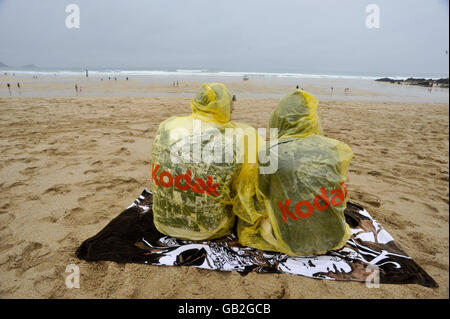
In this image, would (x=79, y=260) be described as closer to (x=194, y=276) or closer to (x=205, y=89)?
(x=194, y=276)

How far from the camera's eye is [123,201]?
2.96m

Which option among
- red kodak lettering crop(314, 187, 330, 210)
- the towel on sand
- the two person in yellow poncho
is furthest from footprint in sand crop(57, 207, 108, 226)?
red kodak lettering crop(314, 187, 330, 210)

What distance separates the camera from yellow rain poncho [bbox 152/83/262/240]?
1973 millimetres

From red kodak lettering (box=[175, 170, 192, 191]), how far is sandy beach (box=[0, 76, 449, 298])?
0.61 meters

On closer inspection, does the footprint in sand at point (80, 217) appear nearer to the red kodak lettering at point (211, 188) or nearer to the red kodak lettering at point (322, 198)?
the red kodak lettering at point (211, 188)

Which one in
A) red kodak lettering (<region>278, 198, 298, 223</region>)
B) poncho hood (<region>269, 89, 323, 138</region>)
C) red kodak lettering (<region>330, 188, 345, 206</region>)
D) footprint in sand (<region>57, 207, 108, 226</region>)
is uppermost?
poncho hood (<region>269, 89, 323, 138</region>)

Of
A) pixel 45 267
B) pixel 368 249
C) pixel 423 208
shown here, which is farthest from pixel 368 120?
pixel 45 267

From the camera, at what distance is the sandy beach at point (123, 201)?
1774 millimetres

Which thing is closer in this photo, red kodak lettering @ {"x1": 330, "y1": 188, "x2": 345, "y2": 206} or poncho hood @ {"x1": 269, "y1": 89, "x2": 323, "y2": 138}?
red kodak lettering @ {"x1": 330, "y1": 188, "x2": 345, "y2": 206}

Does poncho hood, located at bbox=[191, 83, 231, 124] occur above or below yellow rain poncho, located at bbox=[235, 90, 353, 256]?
above

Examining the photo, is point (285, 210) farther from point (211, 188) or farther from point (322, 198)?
point (211, 188)

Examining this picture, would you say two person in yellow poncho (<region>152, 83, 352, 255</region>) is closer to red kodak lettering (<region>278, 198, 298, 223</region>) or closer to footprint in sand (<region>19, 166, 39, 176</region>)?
red kodak lettering (<region>278, 198, 298, 223</region>)

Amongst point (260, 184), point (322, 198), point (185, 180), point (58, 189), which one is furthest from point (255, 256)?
point (58, 189)

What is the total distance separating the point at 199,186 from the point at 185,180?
0.38 ft
